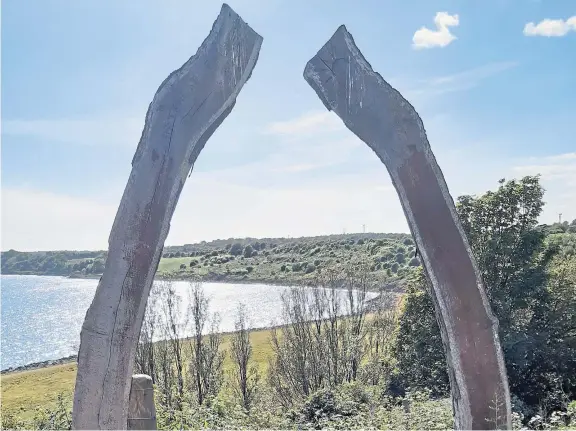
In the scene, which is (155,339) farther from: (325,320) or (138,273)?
(138,273)

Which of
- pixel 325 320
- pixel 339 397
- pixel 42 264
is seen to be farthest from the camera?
pixel 42 264

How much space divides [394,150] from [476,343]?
1.21 m

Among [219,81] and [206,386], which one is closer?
[219,81]

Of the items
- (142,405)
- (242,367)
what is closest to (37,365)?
(242,367)

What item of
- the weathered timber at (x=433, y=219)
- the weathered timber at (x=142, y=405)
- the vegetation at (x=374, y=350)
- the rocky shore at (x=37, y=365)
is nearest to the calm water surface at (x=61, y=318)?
the rocky shore at (x=37, y=365)

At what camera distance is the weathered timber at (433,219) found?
2.69m

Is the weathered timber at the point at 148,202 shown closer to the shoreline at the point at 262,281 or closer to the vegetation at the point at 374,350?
the shoreline at the point at 262,281

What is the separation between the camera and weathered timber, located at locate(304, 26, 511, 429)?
2.69m

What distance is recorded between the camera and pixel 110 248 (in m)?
2.72

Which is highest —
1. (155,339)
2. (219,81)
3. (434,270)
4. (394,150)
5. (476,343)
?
(219,81)

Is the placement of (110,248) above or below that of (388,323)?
above

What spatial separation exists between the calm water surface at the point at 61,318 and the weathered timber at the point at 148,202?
2357 centimetres

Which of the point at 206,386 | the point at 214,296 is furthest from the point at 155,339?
the point at 214,296

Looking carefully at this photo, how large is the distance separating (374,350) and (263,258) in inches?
2317
